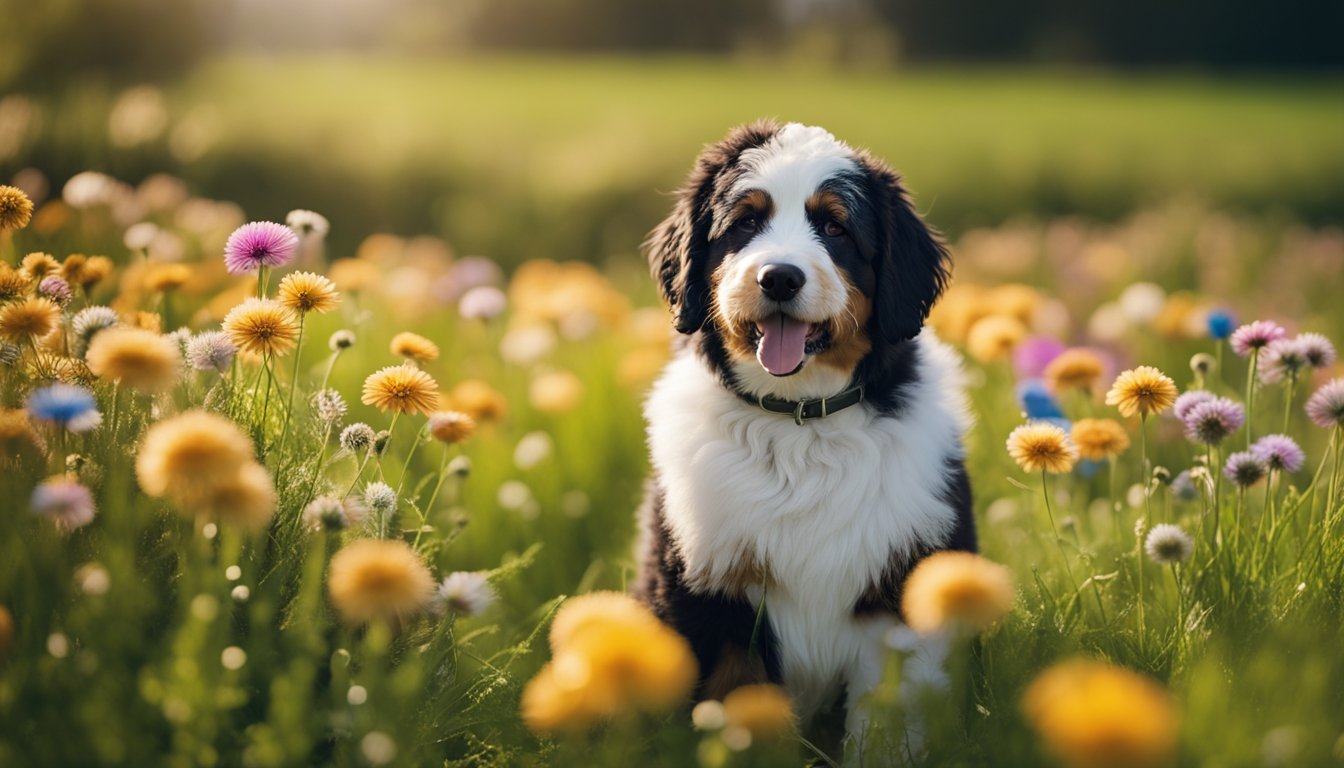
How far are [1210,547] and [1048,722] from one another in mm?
1374

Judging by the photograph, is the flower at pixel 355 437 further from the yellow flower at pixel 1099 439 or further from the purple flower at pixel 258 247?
the yellow flower at pixel 1099 439

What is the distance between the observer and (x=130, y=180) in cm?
675

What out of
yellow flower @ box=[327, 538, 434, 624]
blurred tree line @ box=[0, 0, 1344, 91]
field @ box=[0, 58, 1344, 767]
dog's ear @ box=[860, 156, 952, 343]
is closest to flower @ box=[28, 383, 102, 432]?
field @ box=[0, 58, 1344, 767]

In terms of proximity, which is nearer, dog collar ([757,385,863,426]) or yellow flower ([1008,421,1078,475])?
yellow flower ([1008,421,1078,475])

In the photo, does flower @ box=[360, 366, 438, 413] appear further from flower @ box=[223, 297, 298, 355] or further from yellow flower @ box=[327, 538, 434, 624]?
yellow flower @ box=[327, 538, 434, 624]

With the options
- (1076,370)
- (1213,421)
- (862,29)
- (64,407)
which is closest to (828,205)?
(1076,370)

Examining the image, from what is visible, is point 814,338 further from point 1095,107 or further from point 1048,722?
point 1095,107

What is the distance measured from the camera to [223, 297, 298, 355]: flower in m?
2.20

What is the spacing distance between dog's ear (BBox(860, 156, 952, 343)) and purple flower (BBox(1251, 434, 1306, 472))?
0.85 m

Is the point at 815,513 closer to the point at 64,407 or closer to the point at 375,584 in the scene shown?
the point at 375,584

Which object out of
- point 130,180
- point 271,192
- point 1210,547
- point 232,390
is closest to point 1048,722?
point 1210,547

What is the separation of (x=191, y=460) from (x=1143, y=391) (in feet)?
6.37

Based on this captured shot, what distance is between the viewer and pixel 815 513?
8.52ft

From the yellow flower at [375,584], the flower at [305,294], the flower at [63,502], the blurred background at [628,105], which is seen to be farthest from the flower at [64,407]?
the blurred background at [628,105]
